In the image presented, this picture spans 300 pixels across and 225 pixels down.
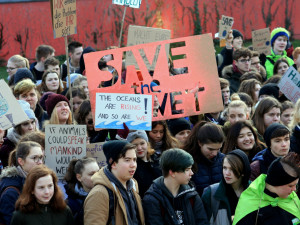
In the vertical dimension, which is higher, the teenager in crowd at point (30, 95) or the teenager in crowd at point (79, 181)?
the teenager in crowd at point (30, 95)

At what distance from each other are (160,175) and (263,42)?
6.67 meters

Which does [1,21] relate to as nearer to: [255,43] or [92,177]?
[255,43]

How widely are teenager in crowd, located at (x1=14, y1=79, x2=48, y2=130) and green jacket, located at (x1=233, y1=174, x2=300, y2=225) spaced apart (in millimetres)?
3330

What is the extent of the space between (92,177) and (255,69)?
5895 mm

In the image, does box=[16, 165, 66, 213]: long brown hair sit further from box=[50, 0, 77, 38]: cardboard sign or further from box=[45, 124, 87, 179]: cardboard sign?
box=[50, 0, 77, 38]: cardboard sign

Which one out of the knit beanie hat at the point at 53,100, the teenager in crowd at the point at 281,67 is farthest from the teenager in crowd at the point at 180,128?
the teenager in crowd at the point at 281,67

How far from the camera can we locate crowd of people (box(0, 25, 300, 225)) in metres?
5.42

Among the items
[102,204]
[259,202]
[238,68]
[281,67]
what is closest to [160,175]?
[102,204]

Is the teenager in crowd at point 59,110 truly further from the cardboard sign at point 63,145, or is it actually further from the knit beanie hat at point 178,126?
the knit beanie hat at point 178,126

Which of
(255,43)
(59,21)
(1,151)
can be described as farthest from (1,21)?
(1,151)

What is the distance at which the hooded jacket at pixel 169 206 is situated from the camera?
18.5 feet

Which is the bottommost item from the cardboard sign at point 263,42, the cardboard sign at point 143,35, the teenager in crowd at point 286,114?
the teenager in crowd at point 286,114

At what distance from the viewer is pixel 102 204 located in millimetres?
5453

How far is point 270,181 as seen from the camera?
539 cm
